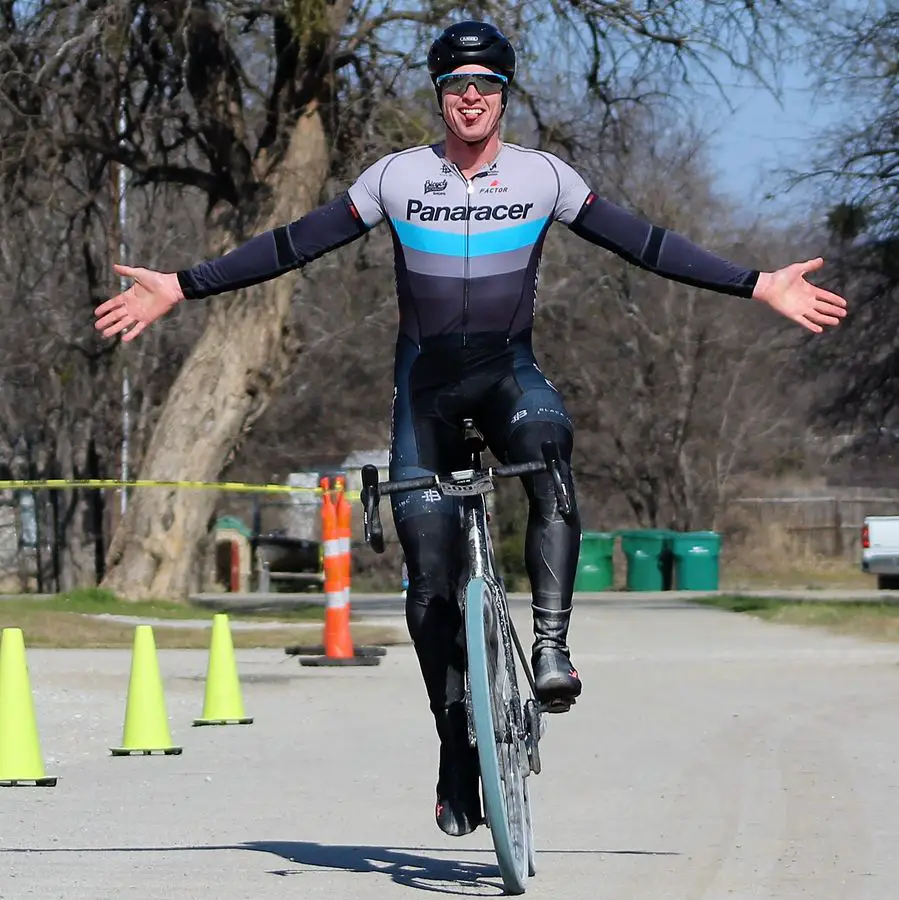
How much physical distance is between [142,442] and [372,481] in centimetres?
2858

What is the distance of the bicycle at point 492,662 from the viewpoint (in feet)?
18.9

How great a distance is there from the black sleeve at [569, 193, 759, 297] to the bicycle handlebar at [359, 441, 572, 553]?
69cm

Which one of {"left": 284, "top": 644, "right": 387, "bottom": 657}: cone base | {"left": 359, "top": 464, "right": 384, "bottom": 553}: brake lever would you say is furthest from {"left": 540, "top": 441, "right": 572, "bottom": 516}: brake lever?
{"left": 284, "top": 644, "right": 387, "bottom": 657}: cone base

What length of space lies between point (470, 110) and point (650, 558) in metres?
28.8

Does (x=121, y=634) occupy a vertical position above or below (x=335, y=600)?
below

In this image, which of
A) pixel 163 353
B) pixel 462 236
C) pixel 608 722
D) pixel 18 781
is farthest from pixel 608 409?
pixel 462 236

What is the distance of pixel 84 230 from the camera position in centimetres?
2569

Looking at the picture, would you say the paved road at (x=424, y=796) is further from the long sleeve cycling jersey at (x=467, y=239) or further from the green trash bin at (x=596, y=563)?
the green trash bin at (x=596, y=563)

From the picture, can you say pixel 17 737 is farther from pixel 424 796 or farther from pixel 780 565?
pixel 780 565

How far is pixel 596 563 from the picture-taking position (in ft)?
115

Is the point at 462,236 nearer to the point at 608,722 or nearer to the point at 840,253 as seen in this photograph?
the point at 608,722

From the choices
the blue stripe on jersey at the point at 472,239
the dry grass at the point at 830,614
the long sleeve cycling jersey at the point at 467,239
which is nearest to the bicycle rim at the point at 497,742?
the long sleeve cycling jersey at the point at 467,239

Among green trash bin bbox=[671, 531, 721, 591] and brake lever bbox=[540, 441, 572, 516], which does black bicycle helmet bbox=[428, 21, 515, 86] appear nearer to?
brake lever bbox=[540, 441, 572, 516]

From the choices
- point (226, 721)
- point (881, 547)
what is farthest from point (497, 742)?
point (881, 547)
